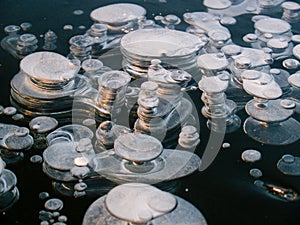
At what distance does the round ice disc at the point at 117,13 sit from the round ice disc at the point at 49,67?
0.26 m

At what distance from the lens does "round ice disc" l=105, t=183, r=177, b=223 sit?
89 centimetres

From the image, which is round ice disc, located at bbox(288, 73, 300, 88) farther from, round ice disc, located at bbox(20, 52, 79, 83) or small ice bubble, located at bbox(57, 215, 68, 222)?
small ice bubble, located at bbox(57, 215, 68, 222)

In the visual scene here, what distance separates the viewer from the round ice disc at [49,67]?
1.29 meters

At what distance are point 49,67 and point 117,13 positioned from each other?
376 millimetres

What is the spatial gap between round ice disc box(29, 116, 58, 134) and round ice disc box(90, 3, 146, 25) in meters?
0.45

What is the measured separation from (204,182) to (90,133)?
28 cm

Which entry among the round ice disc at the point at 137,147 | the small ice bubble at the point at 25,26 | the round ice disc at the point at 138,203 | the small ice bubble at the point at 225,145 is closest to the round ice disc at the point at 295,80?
the small ice bubble at the point at 225,145

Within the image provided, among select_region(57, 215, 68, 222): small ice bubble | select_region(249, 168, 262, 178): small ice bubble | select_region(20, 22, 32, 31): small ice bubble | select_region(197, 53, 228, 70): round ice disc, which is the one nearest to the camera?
select_region(57, 215, 68, 222): small ice bubble

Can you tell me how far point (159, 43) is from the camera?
143 cm

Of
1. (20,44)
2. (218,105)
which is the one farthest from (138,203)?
(20,44)

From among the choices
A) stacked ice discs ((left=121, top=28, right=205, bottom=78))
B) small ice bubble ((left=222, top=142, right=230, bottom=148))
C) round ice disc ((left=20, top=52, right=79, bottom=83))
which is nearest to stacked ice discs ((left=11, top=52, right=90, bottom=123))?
round ice disc ((left=20, top=52, right=79, bottom=83))

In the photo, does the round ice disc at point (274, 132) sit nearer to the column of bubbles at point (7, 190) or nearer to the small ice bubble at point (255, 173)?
the small ice bubble at point (255, 173)

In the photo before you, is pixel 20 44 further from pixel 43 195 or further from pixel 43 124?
pixel 43 195

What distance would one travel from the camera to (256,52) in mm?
1461
